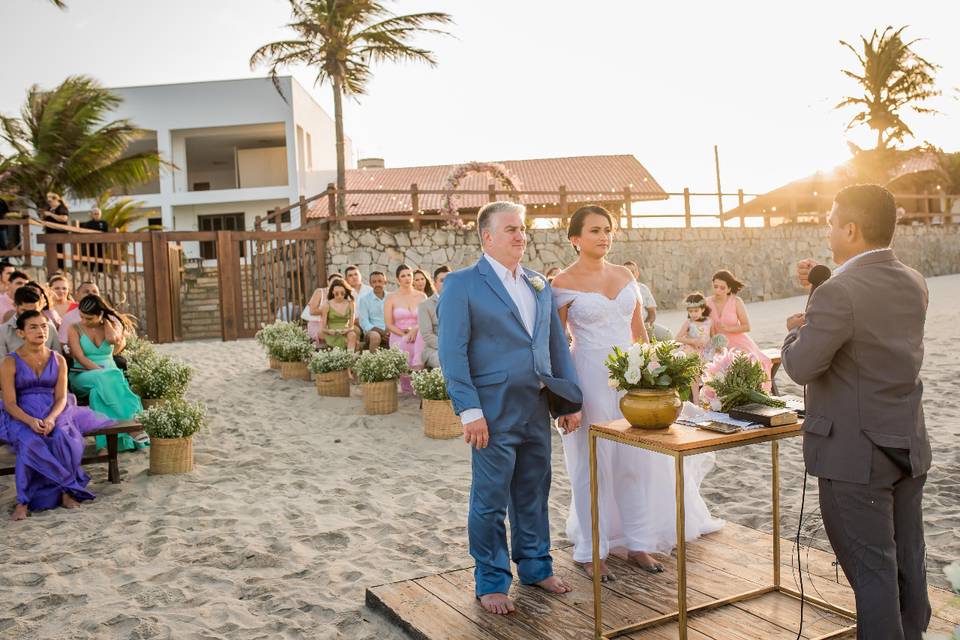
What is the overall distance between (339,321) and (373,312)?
502mm

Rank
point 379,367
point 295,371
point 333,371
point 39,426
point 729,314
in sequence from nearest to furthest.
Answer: point 39,426, point 729,314, point 379,367, point 333,371, point 295,371

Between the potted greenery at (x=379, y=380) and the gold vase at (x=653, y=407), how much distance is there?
5.68 m

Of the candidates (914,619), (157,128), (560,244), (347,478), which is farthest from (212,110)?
(914,619)

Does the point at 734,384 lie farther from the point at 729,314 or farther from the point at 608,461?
the point at 729,314

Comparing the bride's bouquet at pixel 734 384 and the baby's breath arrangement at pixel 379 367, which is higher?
the bride's bouquet at pixel 734 384

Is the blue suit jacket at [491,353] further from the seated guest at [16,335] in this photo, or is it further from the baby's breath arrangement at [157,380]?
the baby's breath arrangement at [157,380]

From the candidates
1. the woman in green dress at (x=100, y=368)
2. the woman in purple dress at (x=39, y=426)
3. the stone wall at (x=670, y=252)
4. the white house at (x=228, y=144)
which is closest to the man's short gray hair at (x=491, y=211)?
the woman in purple dress at (x=39, y=426)

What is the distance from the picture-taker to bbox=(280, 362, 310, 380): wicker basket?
1077 centimetres

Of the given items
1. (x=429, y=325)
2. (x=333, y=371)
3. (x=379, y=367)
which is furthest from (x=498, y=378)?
(x=333, y=371)

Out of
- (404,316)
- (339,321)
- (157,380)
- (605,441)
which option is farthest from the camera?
(339,321)

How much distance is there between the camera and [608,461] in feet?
13.6

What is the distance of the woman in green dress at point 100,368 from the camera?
707cm

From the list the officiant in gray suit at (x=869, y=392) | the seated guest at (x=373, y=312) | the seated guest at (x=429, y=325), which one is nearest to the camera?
the officiant in gray suit at (x=869, y=392)

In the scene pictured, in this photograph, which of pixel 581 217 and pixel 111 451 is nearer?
pixel 581 217
